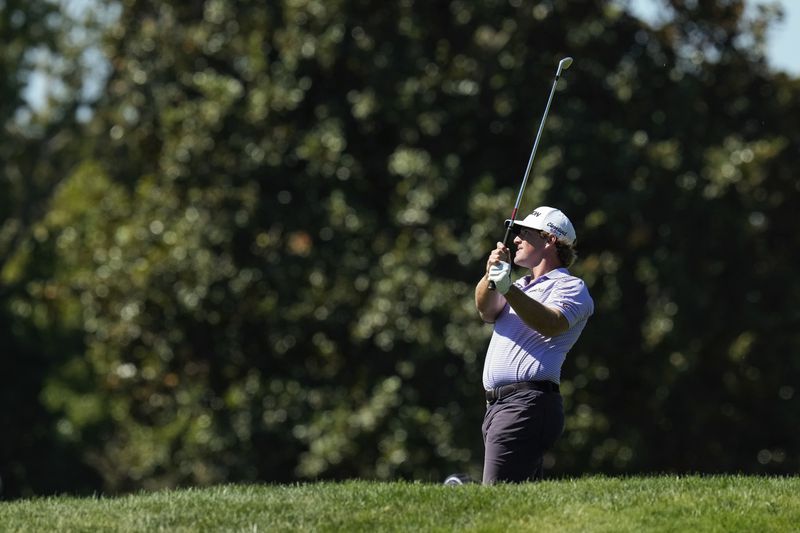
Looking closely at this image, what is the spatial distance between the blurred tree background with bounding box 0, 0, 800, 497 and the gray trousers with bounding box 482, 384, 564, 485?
13297 millimetres

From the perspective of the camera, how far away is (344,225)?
26234 mm

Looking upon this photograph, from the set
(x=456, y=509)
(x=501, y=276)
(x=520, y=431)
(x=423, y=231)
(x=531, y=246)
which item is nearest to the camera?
(x=501, y=276)

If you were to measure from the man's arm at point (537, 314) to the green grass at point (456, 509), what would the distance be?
3.53ft

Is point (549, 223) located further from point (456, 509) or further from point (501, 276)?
point (456, 509)

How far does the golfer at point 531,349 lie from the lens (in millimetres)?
10438

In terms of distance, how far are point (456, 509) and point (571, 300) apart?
1472 millimetres

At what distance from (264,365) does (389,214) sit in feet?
10.8

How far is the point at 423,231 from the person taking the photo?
25.7 metres

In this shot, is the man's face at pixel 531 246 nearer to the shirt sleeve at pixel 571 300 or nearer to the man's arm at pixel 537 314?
the shirt sleeve at pixel 571 300

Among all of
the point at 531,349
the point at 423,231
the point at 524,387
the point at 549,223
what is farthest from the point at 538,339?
the point at 423,231

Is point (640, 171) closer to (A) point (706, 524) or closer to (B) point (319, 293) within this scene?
(B) point (319, 293)

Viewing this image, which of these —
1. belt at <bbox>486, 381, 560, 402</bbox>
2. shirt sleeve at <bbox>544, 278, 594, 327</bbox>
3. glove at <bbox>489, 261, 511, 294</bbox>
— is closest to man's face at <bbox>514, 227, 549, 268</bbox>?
shirt sleeve at <bbox>544, 278, 594, 327</bbox>

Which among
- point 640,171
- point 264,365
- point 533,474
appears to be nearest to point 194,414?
point 264,365

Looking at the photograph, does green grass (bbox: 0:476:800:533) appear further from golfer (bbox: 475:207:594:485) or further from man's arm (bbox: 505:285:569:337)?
man's arm (bbox: 505:285:569:337)
